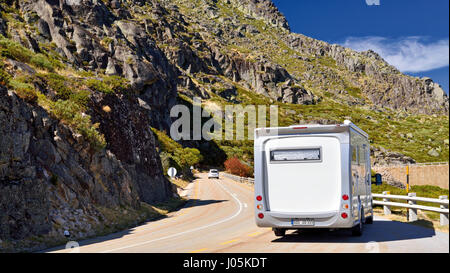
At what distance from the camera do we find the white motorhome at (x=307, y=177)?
1078cm

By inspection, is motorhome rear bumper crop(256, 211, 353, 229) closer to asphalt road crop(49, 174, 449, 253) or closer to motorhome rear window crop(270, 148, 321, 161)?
asphalt road crop(49, 174, 449, 253)

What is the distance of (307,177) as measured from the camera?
11.0m

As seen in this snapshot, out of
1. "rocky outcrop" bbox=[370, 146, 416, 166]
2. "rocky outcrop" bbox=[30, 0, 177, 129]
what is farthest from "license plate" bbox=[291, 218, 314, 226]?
"rocky outcrop" bbox=[370, 146, 416, 166]

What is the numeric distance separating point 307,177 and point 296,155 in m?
0.67

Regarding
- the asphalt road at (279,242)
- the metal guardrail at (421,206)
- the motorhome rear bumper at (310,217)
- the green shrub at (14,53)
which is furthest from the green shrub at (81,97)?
the metal guardrail at (421,206)

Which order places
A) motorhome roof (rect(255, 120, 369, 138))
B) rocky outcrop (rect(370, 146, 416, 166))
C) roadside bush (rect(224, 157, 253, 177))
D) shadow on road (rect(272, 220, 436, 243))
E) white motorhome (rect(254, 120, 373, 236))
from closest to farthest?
white motorhome (rect(254, 120, 373, 236)) < motorhome roof (rect(255, 120, 369, 138)) < shadow on road (rect(272, 220, 436, 243)) < rocky outcrop (rect(370, 146, 416, 166)) < roadside bush (rect(224, 157, 253, 177))

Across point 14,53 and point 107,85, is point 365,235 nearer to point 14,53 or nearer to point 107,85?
point 107,85

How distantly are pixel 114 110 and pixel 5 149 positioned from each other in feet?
43.6

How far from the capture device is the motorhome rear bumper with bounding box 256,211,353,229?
1065 cm

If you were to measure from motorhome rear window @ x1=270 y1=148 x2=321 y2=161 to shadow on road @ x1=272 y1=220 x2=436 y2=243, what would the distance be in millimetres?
2245

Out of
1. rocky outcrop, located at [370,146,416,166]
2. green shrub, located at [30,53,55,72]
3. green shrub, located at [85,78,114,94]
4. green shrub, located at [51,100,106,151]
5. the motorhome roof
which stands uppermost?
green shrub, located at [30,53,55,72]

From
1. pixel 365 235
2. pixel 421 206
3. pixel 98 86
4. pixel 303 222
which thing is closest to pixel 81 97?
pixel 98 86

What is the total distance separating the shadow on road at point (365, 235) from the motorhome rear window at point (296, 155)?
2245 millimetres
